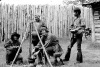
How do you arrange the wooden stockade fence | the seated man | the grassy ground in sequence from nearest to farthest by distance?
the seated man, the grassy ground, the wooden stockade fence

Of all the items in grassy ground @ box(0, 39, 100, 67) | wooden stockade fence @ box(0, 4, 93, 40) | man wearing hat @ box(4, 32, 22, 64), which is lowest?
grassy ground @ box(0, 39, 100, 67)

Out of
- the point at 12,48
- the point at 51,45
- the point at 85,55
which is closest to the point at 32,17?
the point at 85,55

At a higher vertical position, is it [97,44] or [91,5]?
[91,5]

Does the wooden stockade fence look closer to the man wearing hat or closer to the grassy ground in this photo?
the grassy ground

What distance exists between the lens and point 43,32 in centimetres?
829

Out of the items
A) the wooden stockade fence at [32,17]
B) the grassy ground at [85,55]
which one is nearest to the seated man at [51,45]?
the grassy ground at [85,55]

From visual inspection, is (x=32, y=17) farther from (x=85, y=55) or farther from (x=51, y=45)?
(x=51, y=45)

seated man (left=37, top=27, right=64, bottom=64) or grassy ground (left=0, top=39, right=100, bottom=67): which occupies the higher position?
seated man (left=37, top=27, right=64, bottom=64)

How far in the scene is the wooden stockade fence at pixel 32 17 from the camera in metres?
14.9

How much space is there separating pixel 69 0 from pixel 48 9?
39.8ft

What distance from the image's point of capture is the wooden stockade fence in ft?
49.0

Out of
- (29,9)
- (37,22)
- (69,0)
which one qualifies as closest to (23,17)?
(29,9)

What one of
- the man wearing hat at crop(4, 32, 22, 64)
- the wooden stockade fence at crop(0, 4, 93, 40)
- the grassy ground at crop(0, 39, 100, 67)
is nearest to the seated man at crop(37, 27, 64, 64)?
the grassy ground at crop(0, 39, 100, 67)

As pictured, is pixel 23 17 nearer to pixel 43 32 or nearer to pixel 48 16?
pixel 48 16
